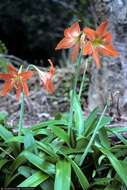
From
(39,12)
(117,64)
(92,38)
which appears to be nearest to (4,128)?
(92,38)

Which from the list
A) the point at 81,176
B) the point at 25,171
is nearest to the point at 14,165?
the point at 25,171

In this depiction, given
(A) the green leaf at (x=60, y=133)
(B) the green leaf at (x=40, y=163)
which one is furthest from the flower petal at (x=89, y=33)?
(B) the green leaf at (x=40, y=163)

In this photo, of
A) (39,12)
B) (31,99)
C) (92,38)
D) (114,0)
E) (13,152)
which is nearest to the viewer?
(92,38)

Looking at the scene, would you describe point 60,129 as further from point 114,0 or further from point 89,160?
point 114,0

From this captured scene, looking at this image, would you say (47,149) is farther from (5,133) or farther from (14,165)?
(5,133)

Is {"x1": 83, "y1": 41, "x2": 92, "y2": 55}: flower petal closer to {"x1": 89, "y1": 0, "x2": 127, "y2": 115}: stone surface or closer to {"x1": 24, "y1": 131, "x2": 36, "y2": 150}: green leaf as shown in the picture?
{"x1": 24, "y1": 131, "x2": 36, "y2": 150}: green leaf
